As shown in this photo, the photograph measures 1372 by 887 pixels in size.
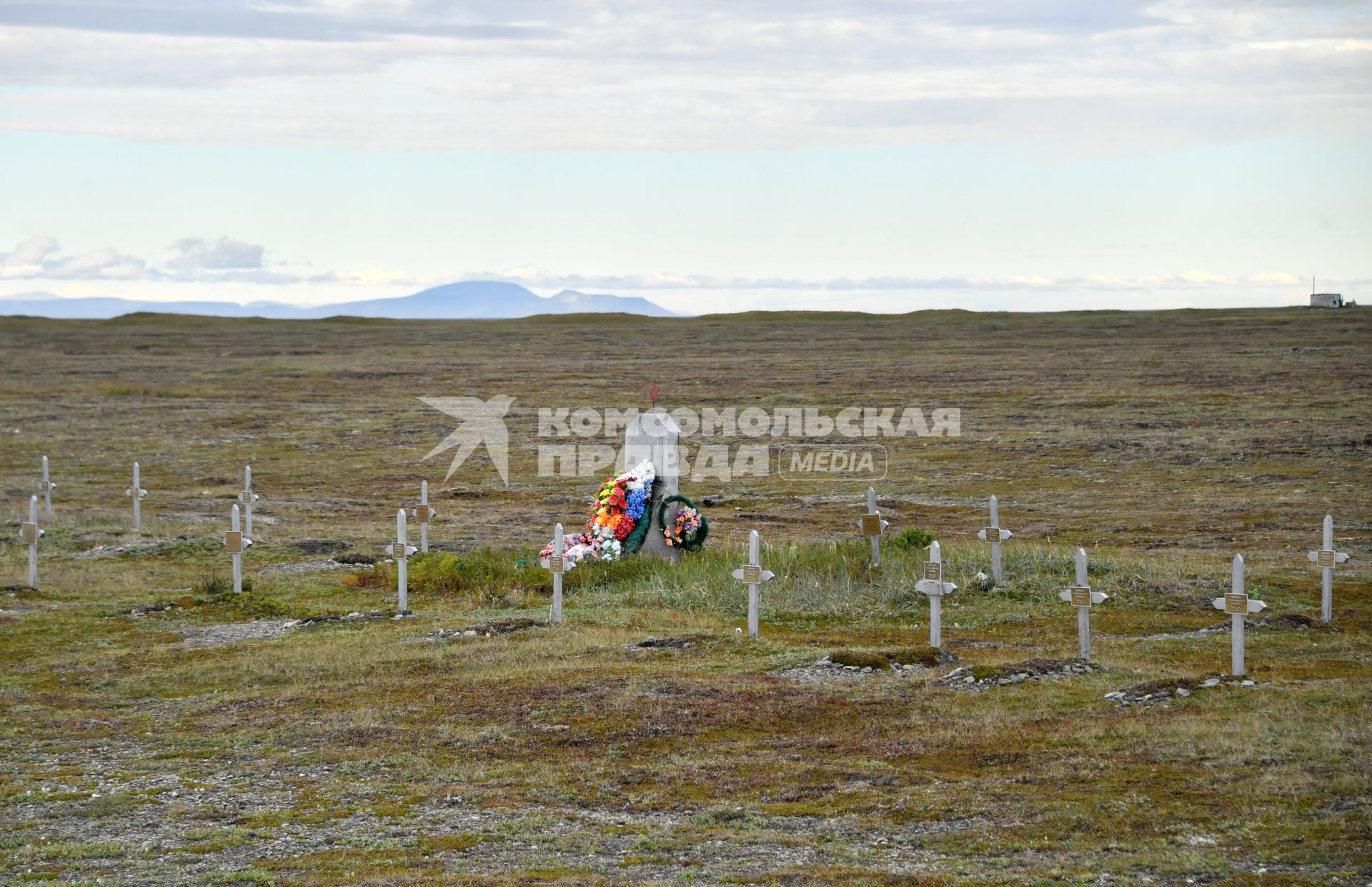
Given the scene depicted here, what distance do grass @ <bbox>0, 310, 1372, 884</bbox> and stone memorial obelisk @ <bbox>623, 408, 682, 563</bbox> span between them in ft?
3.67

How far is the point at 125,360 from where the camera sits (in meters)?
92.6

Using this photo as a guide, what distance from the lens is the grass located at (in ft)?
32.2

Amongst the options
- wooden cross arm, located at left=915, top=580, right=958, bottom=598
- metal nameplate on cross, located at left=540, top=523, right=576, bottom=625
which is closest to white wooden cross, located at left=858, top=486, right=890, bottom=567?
wooden cross arm, located at left=915, top=580, right=958, bottom=598

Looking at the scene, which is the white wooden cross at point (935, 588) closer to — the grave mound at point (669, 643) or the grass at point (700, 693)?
the grass at point (700, 693)

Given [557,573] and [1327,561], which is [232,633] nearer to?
[557,573]

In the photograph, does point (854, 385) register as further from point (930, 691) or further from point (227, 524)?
point (930, 691)

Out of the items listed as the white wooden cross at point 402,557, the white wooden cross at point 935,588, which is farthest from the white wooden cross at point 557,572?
the white wooden cross at point 935,588

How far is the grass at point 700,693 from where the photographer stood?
32.2 feet

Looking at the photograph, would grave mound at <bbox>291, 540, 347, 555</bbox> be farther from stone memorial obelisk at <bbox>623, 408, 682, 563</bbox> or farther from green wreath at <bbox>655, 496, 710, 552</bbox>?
green wreath at <bbox>655, 496, 710, 552</bbox>

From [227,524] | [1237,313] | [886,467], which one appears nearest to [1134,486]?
[886,467]

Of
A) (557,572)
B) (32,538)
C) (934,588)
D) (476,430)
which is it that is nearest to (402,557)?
(557,572)

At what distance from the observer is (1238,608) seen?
47.6ft

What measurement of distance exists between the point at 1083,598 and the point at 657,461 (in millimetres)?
10120

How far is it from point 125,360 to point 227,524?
65.9 m
